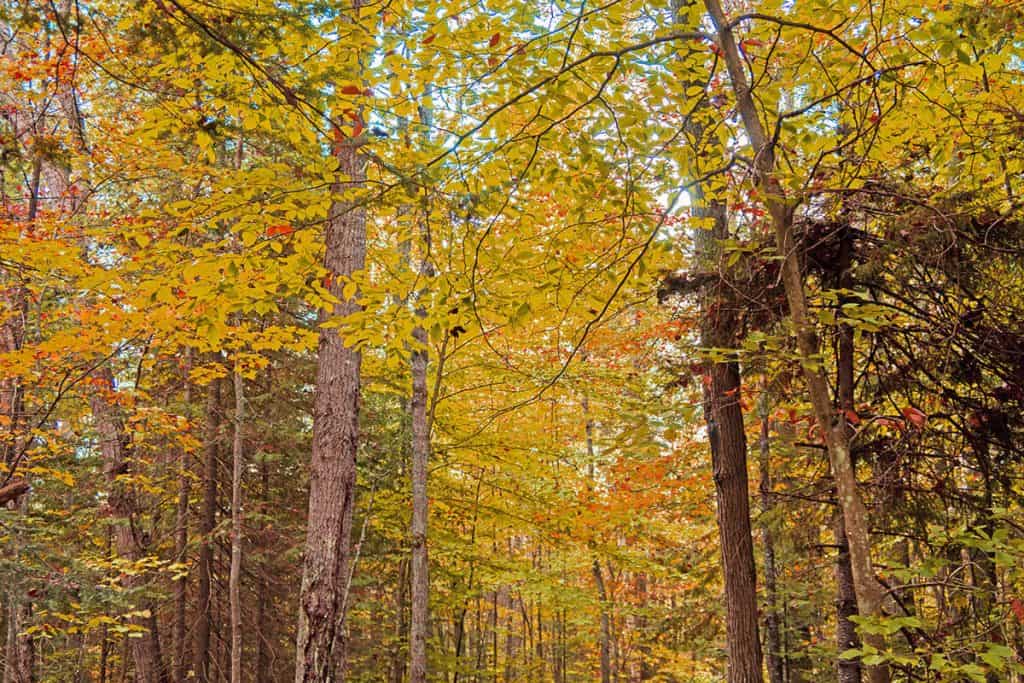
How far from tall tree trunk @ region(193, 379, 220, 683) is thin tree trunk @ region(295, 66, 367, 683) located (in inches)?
159

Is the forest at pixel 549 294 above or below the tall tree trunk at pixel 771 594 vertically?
above

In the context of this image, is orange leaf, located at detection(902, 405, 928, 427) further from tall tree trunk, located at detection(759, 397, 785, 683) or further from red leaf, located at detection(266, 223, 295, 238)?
tall tree trunk, located at detection(759, 397, 785, 683)

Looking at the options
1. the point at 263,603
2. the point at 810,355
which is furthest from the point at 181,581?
the point at 810,355

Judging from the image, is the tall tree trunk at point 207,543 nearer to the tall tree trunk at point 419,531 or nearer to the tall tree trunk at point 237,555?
the tall tree trunk at point 237,555

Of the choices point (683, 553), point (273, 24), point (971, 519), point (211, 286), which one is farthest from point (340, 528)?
point (683, 553)

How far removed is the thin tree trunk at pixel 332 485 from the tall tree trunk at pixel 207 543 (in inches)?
159

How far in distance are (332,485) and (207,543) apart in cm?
468

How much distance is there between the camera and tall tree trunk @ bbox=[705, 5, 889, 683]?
9.86 feet

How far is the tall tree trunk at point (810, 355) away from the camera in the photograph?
9.86ft

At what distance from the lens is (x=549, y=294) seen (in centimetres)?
424

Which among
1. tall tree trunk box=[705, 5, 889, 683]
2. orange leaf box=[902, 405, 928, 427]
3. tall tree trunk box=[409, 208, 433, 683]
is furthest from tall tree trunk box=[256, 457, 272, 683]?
orange leaf box=[902, 405, 928, 427]

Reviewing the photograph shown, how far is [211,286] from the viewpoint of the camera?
397 centimetres

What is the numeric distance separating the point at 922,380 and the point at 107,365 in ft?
30.0

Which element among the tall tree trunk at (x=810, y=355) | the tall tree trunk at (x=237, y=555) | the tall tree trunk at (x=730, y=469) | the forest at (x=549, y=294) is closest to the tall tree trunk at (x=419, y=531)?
the forest at (x=549, y=294)
